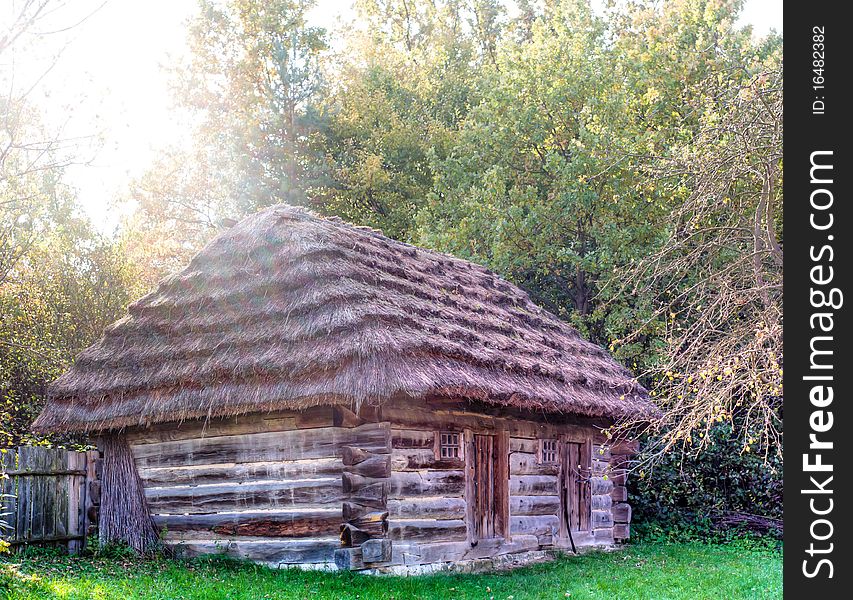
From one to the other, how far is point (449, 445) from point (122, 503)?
480 cm

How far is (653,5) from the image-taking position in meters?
33.1

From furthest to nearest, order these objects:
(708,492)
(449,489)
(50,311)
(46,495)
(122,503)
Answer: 1. (50,311)
2. (708,492)
3. (122,503)
4. (46,495)
5. (449,489)

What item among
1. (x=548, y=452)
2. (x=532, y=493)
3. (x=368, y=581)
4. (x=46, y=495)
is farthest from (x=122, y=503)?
(x=548, y=452)

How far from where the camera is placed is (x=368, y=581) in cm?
1054

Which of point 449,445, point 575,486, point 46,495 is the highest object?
point 449,445

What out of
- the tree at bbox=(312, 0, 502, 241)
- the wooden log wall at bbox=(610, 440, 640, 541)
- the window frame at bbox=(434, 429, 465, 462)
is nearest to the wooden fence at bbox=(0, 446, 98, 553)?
the window frame at bbox=(434, 429, 465, 462)

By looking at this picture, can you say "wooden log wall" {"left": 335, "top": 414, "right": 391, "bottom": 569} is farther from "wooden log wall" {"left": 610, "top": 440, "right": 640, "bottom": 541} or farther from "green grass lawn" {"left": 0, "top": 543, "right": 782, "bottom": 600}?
"wooden log wall" {"left": 610, "top": 440, "right": 640, "bottom": 541}

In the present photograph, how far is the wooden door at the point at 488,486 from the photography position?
12.8 m

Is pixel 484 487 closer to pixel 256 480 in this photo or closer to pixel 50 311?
pixel 256 480

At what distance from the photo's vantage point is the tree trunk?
13.0 meters
